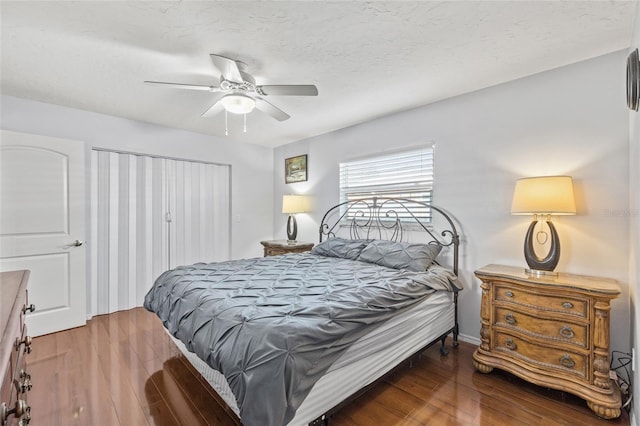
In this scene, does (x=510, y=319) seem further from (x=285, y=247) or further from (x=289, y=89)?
(x=285, y=247)

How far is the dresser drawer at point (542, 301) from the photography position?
6.28 ft

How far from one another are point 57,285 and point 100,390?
1.74m

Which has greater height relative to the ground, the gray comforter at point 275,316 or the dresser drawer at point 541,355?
the gray comforter at point 275,316

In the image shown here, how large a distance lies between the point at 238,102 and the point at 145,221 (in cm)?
256

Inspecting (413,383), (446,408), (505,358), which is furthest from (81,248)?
(505,358)

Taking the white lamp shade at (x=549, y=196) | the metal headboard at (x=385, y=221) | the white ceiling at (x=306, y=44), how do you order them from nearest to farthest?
1. the white ceiling at (x=306, y=44)
2. the white lamp shade at (x=549, y=196)
3. the metal headboard at (x=385, y=221)

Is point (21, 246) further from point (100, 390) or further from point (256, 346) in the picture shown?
point (256, 346)

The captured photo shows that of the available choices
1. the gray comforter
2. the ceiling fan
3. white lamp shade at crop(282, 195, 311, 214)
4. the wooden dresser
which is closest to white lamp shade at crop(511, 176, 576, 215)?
the gray comforter

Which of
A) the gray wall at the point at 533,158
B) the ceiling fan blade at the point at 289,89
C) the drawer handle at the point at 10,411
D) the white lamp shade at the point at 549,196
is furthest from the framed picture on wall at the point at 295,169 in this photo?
the drawer handle at the point at 10,411

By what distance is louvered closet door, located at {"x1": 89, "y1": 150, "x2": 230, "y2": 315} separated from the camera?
362 centimetres

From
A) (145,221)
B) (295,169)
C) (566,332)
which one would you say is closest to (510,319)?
(566,332)

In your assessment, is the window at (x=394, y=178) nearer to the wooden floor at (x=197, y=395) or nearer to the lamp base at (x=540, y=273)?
the lamp base at (x=540, y=273)

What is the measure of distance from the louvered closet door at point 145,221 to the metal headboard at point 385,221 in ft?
6.04

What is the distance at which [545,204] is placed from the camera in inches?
82.0
